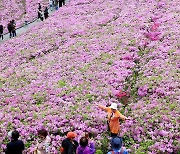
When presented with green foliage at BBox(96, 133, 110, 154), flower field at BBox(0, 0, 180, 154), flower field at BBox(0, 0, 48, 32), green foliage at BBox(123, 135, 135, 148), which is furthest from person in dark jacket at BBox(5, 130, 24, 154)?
flower field at BBox(0, 0, 48, 32)

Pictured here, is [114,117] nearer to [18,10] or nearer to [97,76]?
[97,76]

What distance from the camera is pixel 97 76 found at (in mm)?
27453

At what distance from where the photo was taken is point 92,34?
3919 cm

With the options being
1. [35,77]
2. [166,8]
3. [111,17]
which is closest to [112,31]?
[111,17]

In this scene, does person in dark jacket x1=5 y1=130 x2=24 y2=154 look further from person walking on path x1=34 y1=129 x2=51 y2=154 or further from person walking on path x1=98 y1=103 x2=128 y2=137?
person walking on path x1=98 y1=103 x2=128 y2=137

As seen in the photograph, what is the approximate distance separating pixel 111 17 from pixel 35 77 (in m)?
18.8

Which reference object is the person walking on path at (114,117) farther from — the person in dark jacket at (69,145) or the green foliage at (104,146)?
the person in dark jacket at (69,145)

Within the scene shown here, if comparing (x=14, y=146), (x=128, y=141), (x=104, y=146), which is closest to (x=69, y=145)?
(x=14, y=146)

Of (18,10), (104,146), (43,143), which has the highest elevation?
(43,143)

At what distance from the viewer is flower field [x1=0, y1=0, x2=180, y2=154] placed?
1991cm

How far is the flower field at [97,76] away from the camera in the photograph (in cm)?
1991

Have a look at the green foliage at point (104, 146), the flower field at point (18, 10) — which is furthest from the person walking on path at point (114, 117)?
the flower field at point (18, 10)

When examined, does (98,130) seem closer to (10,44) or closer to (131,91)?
(131,91)

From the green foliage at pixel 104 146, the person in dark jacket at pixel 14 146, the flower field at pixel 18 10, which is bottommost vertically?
the flower field at pixel 18 10
